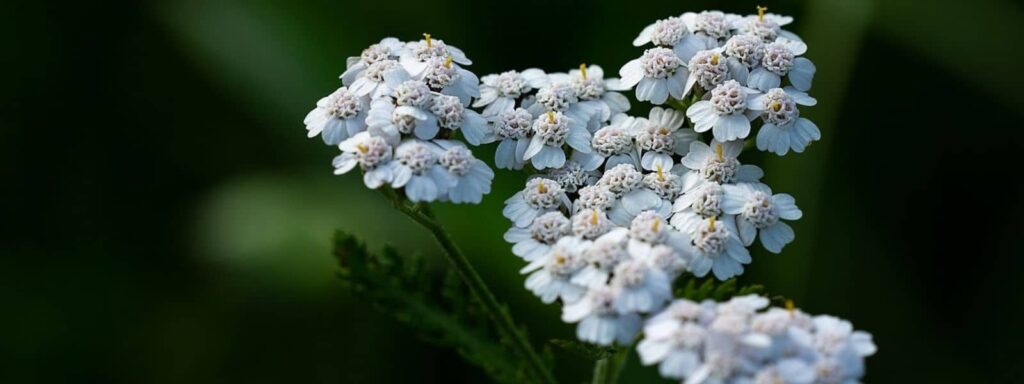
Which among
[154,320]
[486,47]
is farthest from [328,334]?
[486,47]

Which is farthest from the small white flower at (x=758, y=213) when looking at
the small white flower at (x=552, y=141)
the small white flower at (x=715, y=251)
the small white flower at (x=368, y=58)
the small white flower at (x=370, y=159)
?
the small white flower at (x=368, y=58)

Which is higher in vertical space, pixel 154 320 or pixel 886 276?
pixel 886 276

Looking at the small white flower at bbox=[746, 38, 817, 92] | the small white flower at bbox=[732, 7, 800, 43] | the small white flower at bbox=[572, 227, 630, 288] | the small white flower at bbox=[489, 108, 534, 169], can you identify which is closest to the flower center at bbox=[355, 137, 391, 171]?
the small white flower at bbox=[489, 108, 534, 169]

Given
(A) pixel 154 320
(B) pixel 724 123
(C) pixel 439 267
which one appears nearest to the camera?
(B) pixel 724 123

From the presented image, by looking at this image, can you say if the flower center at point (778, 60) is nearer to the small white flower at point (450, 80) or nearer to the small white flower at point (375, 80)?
the small white flower at point (450, 80)

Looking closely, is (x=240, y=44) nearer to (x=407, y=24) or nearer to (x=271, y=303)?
(x=407, y=24)

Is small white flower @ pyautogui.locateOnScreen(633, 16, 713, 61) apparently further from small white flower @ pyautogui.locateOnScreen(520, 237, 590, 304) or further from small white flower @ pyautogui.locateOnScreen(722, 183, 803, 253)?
small white flower @ pyautogui.locateOnScreen(520, 237, 590, 304)
